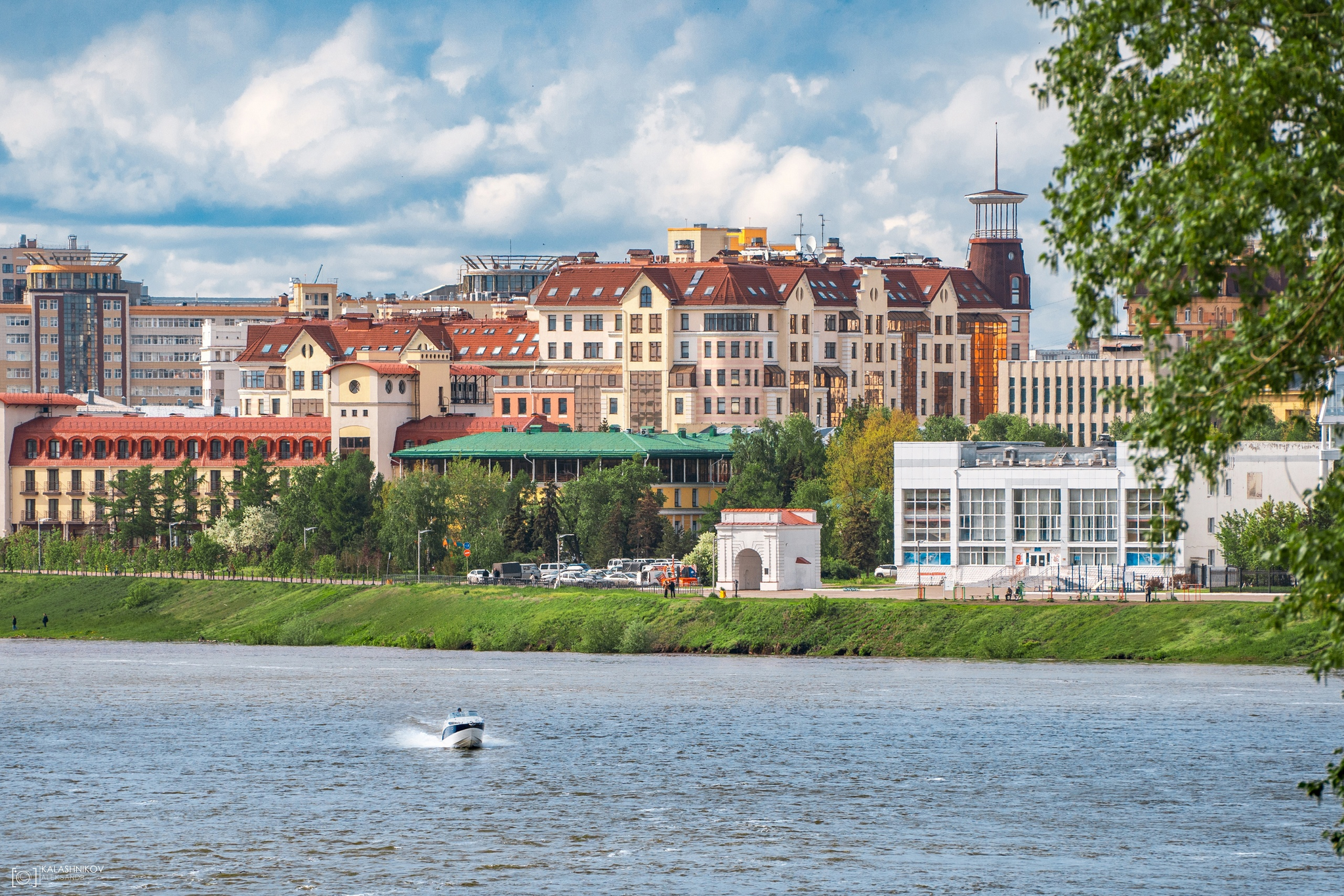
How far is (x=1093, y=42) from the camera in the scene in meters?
30.7

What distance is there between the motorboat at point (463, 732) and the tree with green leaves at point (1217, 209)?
55368 mm

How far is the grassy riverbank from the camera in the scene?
117 meters

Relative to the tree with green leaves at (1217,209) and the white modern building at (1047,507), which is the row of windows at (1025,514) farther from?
the tree with green leaves at (1217,209)

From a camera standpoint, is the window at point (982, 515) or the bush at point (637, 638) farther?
the window at point (982, 515)

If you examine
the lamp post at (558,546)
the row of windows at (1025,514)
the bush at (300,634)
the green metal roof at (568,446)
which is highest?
the green metal roof at (568,446)

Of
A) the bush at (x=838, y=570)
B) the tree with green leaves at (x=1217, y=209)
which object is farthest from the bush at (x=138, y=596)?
the tree with green leaves at (x=1217, y=209)

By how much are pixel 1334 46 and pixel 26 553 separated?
561 feet

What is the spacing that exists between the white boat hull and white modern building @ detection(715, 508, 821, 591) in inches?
2356

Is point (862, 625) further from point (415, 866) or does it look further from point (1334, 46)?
point (1334, 46)

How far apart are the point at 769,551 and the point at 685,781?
7142 cm

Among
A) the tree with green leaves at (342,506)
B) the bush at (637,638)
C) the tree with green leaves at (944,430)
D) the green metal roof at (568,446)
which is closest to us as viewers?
the bush at (637,638)

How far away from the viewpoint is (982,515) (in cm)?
14575

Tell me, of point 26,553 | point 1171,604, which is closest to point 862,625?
point 1171,604

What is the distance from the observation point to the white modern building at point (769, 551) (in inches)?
5669
